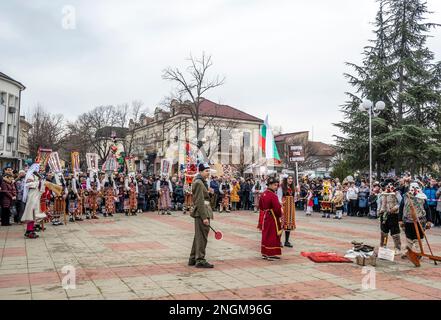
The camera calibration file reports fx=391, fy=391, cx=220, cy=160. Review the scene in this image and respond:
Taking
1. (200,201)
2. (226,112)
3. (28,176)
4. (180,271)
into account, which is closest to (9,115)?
(226,112)

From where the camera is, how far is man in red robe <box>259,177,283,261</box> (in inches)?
334

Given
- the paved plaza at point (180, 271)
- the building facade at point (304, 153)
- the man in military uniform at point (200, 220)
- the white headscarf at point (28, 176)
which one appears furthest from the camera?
the building facade at point (304, 153)

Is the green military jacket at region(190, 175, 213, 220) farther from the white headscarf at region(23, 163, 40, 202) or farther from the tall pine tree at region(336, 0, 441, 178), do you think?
the tall pine tree at region(336, 0, 441, 178)

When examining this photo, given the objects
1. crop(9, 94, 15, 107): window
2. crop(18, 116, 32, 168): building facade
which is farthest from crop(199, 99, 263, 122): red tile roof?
crop(18, 116, 32, 168): building facade

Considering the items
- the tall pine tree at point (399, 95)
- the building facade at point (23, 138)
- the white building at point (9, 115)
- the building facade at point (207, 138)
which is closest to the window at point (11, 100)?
the white building at point (9, 115)

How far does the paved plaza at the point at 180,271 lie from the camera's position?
5859mm

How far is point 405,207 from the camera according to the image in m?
9.11

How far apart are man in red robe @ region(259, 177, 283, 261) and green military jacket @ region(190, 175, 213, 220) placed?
4.80 ft

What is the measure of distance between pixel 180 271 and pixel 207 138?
41.6 meters

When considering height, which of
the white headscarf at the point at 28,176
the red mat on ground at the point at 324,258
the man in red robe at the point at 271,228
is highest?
the white headscarf at the point at 28,176

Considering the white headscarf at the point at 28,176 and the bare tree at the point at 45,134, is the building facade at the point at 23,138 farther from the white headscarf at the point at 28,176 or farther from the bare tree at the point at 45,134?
the white headscarf at the point at 28,176
